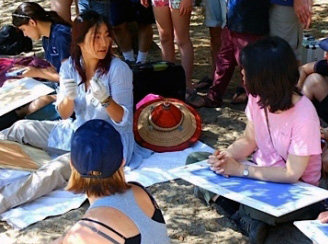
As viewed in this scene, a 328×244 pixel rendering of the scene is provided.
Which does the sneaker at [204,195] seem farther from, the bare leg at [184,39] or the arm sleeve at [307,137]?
the bare leg at [184,39]

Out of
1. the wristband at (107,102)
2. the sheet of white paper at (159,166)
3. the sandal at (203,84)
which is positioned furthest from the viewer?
the sandal at (203,84)

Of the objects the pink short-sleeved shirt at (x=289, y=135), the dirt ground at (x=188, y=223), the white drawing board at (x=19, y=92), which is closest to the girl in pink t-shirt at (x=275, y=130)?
the pink short-sleeved shirt at (x=289, y=135)

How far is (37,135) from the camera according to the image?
4090 millimetres

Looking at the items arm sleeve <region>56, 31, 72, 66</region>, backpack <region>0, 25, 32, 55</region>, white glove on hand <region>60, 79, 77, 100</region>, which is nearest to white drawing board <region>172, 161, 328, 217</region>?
white glove on hand <region>60, 79, 77, 100</region>

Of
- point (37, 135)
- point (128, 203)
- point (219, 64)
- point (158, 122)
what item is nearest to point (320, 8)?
point (219, 64)

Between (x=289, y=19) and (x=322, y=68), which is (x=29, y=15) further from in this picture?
(x=322, y=68)

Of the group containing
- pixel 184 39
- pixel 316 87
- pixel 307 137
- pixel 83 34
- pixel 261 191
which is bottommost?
pixel 261 191

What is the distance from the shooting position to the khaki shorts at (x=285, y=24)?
14.0 feet

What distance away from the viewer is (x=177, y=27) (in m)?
4.71

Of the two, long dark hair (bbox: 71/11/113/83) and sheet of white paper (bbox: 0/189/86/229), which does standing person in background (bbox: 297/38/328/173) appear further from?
sheet of white paper (bbox: 0/189/86/229)

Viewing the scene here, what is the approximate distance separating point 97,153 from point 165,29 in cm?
285

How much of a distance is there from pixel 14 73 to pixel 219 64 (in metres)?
1.49

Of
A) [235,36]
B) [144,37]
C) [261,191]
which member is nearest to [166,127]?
[235,36]

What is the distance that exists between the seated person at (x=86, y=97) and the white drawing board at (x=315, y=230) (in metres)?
1.41
